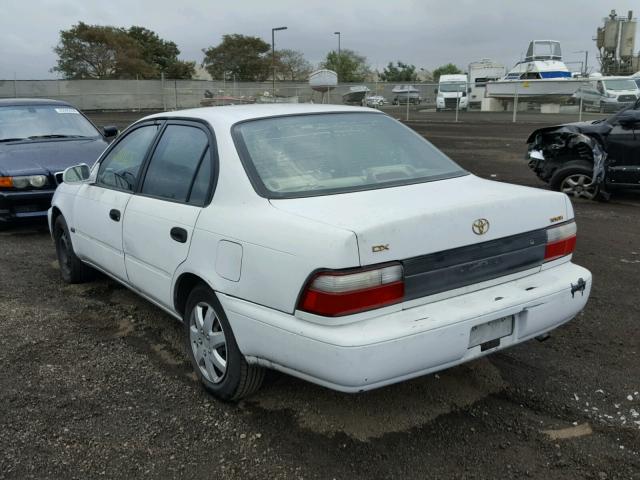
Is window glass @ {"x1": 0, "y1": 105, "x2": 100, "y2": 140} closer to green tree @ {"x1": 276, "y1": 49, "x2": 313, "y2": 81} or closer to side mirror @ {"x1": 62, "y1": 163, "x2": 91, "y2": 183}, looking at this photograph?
side mirror @ {"x1": 62, "y1": 163, "x2": 91, "y2": 183}

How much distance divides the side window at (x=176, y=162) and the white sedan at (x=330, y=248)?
11mm

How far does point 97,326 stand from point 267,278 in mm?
2353

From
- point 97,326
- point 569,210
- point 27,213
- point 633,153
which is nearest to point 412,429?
point 569,210

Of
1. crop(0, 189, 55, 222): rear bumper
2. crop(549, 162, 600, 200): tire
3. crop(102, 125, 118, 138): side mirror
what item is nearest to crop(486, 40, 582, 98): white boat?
crop(549, 162, 600, 200): tire

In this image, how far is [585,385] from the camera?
11.7ft

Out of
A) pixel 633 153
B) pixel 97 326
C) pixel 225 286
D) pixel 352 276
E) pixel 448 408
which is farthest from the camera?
pixel 633 153

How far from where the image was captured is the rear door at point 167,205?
349 cm

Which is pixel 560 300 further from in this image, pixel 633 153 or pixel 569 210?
pixel 633 153

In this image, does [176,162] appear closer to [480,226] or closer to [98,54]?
[480,226]

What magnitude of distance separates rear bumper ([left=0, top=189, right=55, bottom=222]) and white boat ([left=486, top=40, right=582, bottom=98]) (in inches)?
1085

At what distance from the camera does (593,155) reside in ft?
29.5

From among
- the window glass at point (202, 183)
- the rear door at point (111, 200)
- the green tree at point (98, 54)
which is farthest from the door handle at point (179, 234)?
the green tree at point (98, 54)

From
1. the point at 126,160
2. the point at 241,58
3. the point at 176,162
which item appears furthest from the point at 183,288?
the point at 241,58

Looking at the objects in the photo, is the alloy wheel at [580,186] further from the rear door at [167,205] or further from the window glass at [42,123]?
the rear door at [167,205]
